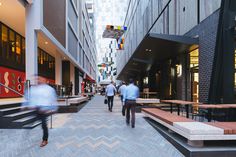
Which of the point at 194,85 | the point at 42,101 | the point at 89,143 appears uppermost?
the point at 194,85

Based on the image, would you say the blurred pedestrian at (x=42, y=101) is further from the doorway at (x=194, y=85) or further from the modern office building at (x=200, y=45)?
the doorway at (x=194, y=85)

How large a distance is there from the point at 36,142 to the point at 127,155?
280 centimetres

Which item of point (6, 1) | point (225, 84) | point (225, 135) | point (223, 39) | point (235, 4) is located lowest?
point (225, 135)

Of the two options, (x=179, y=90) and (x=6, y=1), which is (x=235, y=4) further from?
(x=6, y=1)

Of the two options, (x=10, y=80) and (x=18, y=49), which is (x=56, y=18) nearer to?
(x=18, y=49)

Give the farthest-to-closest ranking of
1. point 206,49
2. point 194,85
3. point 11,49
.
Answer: point 11,49
point 194,85
point 206,49

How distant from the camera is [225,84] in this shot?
7.74 meters

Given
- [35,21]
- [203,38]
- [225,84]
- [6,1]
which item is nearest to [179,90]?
[203,38]

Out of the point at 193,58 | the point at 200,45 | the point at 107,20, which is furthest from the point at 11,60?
the point at 107,20

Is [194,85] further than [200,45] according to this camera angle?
Yes

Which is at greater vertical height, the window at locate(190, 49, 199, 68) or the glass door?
the window at locate(190, 49, 199, 68)

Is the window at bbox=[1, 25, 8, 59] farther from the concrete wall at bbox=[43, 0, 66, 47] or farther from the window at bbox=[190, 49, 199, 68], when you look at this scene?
the window at bbox=[190, 49, 199, 68]

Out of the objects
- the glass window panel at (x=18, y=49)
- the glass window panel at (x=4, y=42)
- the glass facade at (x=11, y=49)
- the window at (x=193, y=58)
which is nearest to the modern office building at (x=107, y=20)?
the glass facade at (x=11, y=49)

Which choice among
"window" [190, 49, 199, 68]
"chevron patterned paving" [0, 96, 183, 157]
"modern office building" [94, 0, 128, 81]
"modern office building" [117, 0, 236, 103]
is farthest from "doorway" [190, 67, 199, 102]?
"modern office building" [94, 0, 128, 81]
